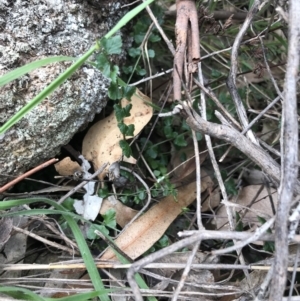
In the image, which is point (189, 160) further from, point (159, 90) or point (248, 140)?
point (248, 140)

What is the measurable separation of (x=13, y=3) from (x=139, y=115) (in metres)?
0.50

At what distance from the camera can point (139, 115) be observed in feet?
4.79

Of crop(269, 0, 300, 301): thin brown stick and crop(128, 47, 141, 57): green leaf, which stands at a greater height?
crop(128, 47, 141, 57): green leaf

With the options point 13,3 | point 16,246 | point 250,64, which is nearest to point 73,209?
point 16,246

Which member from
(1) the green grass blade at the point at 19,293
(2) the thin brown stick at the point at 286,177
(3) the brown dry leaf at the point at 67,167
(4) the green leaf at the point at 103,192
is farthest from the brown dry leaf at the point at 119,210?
(2) the thin brown stick at the point at 286,177

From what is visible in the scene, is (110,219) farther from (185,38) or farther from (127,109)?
(185,38)

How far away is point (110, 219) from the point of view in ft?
4.58

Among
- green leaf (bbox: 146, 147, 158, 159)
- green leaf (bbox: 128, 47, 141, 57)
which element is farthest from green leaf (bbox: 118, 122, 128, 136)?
green leaf (bbox: 128, 47, 141, 57)

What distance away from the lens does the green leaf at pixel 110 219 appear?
1.39 m

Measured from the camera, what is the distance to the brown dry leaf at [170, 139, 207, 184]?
1.51 meters

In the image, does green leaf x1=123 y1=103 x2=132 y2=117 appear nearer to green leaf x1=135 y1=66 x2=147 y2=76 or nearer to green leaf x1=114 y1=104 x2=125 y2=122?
green leaf x1=114 y1=104 x2=125 y2=122

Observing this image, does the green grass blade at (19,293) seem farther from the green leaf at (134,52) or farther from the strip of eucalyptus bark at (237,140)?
the green leaf at (134,52)

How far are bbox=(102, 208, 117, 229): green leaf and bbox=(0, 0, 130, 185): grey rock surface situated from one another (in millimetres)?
252

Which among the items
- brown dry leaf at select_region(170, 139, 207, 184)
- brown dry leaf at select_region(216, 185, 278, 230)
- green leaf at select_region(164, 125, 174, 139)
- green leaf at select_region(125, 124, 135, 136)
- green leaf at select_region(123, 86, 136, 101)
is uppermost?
green leaf at select_region(123, 86, 136, 101)
